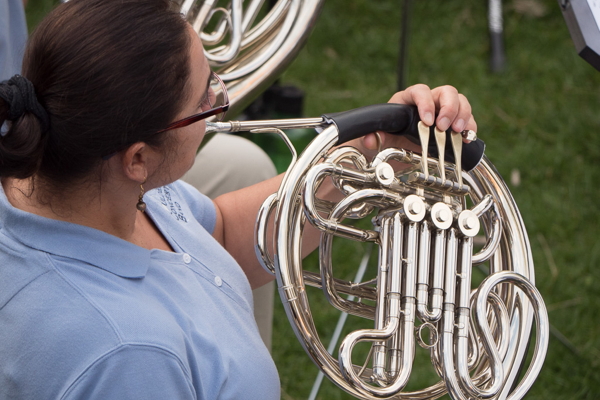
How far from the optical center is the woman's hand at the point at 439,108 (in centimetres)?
90

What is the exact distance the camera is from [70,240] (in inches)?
30.5

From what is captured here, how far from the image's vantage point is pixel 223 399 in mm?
818

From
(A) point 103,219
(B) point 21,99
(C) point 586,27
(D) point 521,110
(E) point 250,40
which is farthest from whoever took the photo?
(D) point 521,110

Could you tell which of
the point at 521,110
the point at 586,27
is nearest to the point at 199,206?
the point at 586,27

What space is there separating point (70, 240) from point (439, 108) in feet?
1.63

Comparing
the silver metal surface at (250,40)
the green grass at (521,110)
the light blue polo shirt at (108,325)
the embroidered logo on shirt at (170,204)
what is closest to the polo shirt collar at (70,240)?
the light blue polo shirt at (108,325)

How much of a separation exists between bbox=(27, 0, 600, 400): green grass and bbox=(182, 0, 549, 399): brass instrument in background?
796 millimetres

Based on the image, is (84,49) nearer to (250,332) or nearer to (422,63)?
(250,332)

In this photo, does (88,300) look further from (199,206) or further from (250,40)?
(250,40)

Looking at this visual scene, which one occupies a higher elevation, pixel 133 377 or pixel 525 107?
pixel 525 107

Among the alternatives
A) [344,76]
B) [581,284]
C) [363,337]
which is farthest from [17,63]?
[344,76]

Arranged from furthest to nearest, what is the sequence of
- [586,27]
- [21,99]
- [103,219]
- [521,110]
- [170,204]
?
1. [521,110]
2. [170,204]
3. [586,27]
4. [103,219]
5. [21,99]

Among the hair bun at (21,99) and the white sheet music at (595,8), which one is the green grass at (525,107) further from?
the hair bun at (21,99)

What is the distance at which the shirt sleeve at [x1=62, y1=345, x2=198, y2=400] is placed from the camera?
71 centimetres
